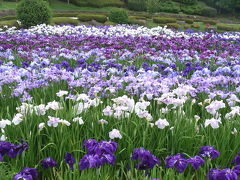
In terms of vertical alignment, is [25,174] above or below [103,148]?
below

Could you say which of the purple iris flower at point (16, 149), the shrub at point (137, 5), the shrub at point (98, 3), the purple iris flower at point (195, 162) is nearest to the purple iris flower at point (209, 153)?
the purple iris flower at point (195, 162)

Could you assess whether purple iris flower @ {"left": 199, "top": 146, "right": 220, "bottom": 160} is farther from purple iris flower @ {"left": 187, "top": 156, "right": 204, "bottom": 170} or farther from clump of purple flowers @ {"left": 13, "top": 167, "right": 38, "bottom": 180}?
clump of purple flowers @ {"left": 13, "top": 167, "right": 38, "bottom": 180}

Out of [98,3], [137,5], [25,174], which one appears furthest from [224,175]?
[98,3]

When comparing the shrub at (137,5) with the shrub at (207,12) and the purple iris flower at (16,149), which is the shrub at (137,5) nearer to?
the shrub at (207,12)

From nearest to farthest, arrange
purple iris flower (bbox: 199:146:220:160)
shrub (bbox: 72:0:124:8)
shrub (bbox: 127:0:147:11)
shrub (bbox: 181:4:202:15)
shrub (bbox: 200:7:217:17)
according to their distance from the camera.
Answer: purple iris flower (bbox: 199:146:220:160) < shrub (bbox: 127:0:147:11) < shrub (bbox: 72:0:124:8) < shrub (bbox: 181:4:202:15) < shrub (bbox: 200:7:217:17)

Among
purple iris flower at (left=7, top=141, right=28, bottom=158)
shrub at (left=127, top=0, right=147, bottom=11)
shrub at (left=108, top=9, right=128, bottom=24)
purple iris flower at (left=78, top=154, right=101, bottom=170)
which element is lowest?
purple iris flower at (left=7, top=141, right=28, bottom=158)

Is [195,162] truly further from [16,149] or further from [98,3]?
[98,3]

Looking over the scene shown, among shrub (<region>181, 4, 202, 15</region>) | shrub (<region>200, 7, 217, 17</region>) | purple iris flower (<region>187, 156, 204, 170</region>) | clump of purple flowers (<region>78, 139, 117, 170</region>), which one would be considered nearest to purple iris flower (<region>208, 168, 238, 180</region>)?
purple iris flower (<region>187, 156, 204, 170</region>)

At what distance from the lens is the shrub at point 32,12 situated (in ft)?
67.3

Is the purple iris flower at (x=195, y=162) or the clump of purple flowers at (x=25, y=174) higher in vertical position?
the purple iris flower at (x=195, y=162)

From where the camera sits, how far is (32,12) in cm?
2058

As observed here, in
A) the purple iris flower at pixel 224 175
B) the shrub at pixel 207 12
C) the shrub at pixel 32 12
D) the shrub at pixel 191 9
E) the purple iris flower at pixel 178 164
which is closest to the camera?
the purple iris flower at pixel 224 175

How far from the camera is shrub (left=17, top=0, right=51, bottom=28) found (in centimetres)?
2050

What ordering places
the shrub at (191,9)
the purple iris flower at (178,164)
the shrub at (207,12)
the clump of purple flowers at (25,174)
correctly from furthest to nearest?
the shrub at (207,12), the shrub at (191,9), the purple iris flower at (178,164), the clump of purple flowers at (25,174)
